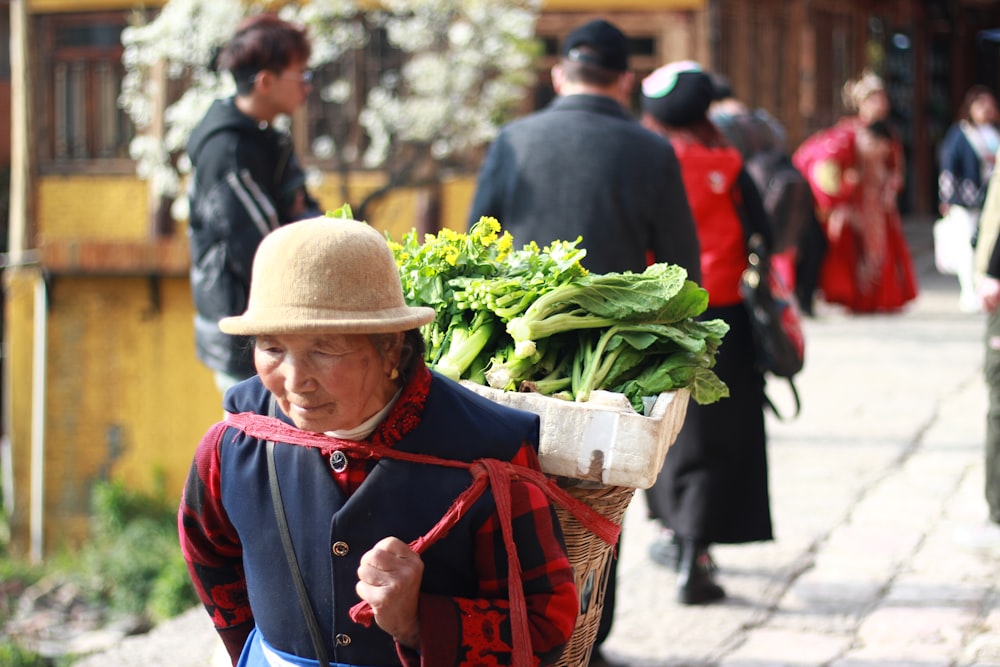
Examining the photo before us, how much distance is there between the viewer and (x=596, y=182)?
4.21 meters

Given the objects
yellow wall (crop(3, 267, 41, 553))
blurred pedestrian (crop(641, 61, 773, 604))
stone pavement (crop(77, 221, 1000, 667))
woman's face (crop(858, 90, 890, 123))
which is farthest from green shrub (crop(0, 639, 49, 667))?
woman's face (crop(858, 90, 890, 123))

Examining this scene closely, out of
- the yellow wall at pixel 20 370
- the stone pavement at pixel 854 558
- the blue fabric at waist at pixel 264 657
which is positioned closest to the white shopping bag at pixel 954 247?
the stone pavement at pixel 854 558

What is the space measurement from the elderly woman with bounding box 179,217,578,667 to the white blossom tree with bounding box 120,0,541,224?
787 centimetres

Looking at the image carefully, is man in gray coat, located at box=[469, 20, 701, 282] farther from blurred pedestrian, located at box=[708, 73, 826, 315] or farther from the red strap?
blurred pedestrian, located at box=[708, 73, 826, 315]

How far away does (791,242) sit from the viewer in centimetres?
975

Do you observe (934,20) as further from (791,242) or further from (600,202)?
(600,202)

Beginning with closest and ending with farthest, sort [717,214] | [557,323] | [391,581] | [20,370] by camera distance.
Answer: [391,581] → [557,323] → [717,214] → [20,370]

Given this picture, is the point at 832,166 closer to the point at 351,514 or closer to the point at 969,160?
the point at 969,160

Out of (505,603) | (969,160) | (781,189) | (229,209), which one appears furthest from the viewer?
(969,160)

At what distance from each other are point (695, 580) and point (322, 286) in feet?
10.3

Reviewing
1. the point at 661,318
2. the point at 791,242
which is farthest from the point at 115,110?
the point at 661,318

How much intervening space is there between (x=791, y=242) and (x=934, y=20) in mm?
14468

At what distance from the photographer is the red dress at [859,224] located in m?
12.5

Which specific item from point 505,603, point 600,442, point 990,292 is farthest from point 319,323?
point 990,292
